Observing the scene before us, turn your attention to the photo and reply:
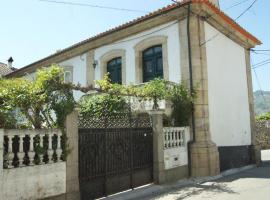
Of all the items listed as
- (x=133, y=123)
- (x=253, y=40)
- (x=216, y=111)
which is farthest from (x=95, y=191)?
(x=253, y=40)

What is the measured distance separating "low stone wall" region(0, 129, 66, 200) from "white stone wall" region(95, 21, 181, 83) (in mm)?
6472

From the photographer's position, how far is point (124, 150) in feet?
29.3

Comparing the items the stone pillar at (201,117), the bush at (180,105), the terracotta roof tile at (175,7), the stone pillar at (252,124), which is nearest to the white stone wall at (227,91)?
the stone pillar at (252,124)

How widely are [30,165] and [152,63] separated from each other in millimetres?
8285

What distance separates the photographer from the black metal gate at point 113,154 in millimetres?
7707

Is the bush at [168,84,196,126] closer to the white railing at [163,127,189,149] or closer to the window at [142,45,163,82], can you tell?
the white railing at [163,127,189,149]

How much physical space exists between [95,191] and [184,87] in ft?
17.3

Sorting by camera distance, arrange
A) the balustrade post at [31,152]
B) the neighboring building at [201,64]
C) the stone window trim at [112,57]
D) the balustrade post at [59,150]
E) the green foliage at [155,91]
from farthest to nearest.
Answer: the stone window trim at [112,57] → the neighboring building at [201,64] → the green foliage at [155,91] → the balustrade post at [59,150] → the balustrade post at [31,152]

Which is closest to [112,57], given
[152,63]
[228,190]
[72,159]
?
[152,63]

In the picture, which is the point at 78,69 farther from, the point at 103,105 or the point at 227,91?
the point at 227,91

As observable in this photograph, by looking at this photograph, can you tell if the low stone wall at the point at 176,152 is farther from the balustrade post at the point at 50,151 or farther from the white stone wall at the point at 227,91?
the balustrade post at the point at 50,151

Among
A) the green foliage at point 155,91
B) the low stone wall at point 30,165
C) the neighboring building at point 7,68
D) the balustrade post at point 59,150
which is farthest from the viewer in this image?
the neighboring building at point 7,68

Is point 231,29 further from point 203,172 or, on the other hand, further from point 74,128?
point 74,128

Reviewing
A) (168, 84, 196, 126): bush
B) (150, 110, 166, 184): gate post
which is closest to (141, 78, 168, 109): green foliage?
(168, 84, 196, 126): bush
